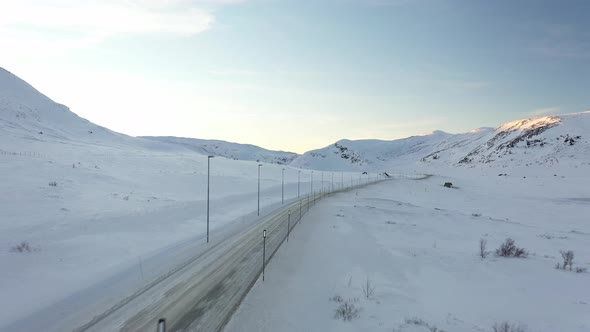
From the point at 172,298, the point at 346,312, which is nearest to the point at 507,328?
the point at 346,312

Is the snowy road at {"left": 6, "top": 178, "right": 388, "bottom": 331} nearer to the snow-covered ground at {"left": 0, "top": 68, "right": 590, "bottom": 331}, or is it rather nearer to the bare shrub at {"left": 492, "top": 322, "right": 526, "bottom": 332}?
the snow-covered ground at {"left": 0, "top": 68, "right": 590, "bottom": 331}

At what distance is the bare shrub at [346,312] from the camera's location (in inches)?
496

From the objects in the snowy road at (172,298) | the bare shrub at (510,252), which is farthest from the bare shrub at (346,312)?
the bare shrub at (510,252)

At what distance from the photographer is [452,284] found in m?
16.9

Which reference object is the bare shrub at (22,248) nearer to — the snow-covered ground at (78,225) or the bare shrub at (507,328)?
the snow-covered ground at (78,225)

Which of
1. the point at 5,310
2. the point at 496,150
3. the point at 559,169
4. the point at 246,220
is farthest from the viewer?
the point at 496,150

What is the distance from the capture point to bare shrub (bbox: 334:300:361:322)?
1260 centimetres

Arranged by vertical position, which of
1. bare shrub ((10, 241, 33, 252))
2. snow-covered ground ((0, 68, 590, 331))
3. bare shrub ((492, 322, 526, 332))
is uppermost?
bare shrub ((10, 241, 33, 252))

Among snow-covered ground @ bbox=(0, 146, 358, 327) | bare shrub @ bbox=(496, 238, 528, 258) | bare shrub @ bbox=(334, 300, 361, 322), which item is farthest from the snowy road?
bare shrub @ bbox=(496, 238, 528, 258)

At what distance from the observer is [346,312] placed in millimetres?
12844

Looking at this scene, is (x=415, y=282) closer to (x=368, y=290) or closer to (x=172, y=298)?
(x=368, y=290)

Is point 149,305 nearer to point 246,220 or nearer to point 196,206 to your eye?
point 246,220

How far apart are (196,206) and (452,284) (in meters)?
32.3

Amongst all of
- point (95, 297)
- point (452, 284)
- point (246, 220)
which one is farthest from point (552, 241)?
point (95, 297)
